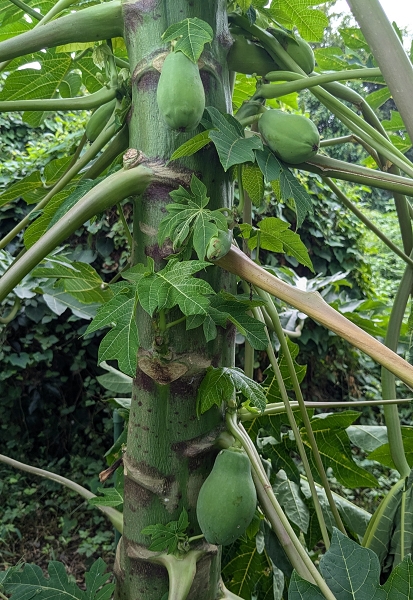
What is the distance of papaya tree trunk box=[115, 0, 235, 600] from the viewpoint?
53 cm

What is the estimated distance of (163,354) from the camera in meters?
0.53

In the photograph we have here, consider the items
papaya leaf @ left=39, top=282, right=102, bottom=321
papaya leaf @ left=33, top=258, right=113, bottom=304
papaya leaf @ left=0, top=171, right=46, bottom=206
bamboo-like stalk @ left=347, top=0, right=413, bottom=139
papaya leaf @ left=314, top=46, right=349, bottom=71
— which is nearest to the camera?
bamboo-like stalk @ left=347, top=0, right=413, bottom=139

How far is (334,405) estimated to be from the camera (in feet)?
2.41

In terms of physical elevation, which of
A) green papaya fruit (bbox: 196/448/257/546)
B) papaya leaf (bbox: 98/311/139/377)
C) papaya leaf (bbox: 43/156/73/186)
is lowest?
green papaya fruit (bbox: 196/448/257/546)

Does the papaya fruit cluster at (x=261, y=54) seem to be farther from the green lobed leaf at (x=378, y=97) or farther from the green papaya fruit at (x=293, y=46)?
the green lobed leaf at (x=378, y=97)

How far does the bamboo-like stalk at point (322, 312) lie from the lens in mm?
386

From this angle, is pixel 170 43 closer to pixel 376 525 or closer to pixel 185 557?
pixel 185 557

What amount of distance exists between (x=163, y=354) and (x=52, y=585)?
1.27 ft

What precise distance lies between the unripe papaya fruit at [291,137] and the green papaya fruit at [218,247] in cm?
13

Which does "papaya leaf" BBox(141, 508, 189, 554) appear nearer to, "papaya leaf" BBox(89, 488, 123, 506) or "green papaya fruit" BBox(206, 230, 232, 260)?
"papaya leaf" BBox(89, 488, 123, 506)

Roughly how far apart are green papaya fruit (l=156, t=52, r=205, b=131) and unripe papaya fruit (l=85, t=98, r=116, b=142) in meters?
0.15

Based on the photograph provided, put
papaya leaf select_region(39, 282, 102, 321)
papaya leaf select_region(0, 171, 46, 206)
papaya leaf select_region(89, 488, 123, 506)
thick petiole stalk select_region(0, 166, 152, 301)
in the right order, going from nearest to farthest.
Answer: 1. thick petiole stalk select_region(0, 166, 152, 301)
2. papaya leaf select_region(89, 488, 123, 506)
3. papaya leaf select_region(0, 171, 46, 206)
4. papaya leaf select_region(39, 282, 102, 321)

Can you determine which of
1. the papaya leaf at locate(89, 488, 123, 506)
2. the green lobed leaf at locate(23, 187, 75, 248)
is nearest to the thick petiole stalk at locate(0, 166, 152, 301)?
the green lobed leaf at locate(23, 187, 75, 248)

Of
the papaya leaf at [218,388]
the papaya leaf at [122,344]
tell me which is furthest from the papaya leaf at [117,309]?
the papaya leaf at [218,388]
